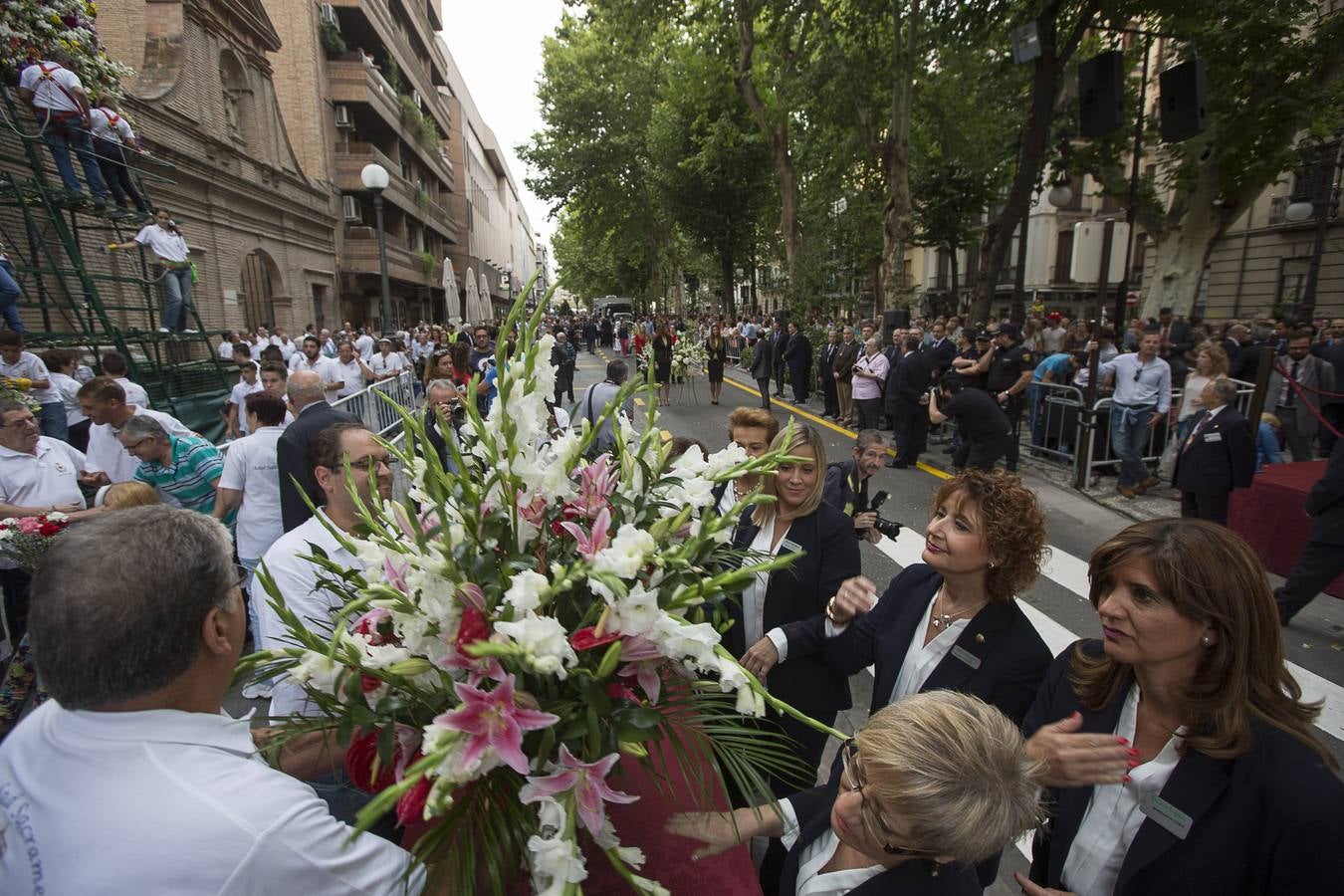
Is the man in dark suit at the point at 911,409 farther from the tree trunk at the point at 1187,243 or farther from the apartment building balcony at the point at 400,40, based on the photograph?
the apartment building balcony at the point at 400,40

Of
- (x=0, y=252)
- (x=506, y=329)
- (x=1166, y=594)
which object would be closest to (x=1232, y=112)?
(x=1166, y=594)

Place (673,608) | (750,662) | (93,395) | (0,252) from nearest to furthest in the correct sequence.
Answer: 1. (673,608)
2. (750,662)
3. (93,395)
4. (0,252)

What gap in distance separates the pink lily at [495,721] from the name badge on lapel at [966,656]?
1.49 m

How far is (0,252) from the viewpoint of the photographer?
698 centimetres

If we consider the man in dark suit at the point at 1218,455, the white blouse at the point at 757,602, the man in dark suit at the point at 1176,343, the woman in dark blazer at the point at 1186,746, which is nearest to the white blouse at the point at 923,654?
A: the woman in dark blazer at the point at 1186,746

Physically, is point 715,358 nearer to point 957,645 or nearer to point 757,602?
point 757,602

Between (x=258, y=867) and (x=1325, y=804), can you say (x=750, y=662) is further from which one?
(x=258, y=867)

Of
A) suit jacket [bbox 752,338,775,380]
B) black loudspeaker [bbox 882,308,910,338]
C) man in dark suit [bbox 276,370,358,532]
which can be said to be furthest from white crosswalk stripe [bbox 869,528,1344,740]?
suit jacket [bbox 752,338,775,380]

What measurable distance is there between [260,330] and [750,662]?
15498 millimetres

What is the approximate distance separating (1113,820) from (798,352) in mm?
13302

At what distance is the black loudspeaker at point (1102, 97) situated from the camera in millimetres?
7773

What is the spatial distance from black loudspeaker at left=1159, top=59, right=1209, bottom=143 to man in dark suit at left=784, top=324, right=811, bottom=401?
24.5 feet

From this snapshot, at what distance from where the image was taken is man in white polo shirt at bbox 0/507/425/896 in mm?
1000

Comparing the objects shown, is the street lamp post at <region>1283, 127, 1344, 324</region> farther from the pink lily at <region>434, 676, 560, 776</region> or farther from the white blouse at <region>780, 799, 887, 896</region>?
the pink lily at <region>434, 676, 560, 776</region>
